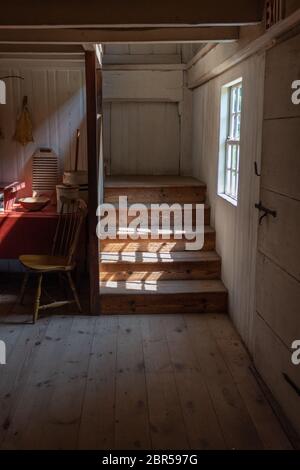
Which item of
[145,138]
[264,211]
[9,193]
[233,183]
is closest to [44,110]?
[9,193]

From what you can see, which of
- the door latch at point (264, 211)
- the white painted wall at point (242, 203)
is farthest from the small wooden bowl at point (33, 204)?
the door latch at point (264, 211)

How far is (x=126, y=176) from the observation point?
6074mm

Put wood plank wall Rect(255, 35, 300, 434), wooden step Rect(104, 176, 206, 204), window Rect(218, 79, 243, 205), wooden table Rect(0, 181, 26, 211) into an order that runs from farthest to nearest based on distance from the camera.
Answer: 1. wooden step Rect(104, 176, 206, 204)
2. wooden table Rect(0, 181, 26, 211)
3. window Rect(218, 79, 243, 205)
4. wood plank wall Rect(255, 35, 300, 434)

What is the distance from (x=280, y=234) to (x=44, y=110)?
11.6 feet

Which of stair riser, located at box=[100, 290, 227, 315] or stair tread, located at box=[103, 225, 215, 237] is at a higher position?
A: stair tread, located at box=[103, 225, 215, 237]

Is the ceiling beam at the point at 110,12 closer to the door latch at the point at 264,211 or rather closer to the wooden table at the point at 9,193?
the door latch at the point at 264,211

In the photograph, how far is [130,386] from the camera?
3.12 metres

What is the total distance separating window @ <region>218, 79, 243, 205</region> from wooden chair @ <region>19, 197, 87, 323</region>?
1359 mm

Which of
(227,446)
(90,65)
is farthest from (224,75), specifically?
(227,446)

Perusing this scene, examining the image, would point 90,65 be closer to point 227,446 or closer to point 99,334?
point 99,334

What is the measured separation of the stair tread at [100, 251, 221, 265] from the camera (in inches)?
181

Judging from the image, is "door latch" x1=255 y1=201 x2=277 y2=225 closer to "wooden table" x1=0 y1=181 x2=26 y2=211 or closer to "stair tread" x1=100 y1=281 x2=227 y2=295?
"stair tread" x1=100 y1=281 x2=227 y2=295

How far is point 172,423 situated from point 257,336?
90cm

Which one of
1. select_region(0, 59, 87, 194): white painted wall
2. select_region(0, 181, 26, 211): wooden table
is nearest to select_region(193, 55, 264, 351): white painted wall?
select_region(0, 59, 87, 194): white painted wall
